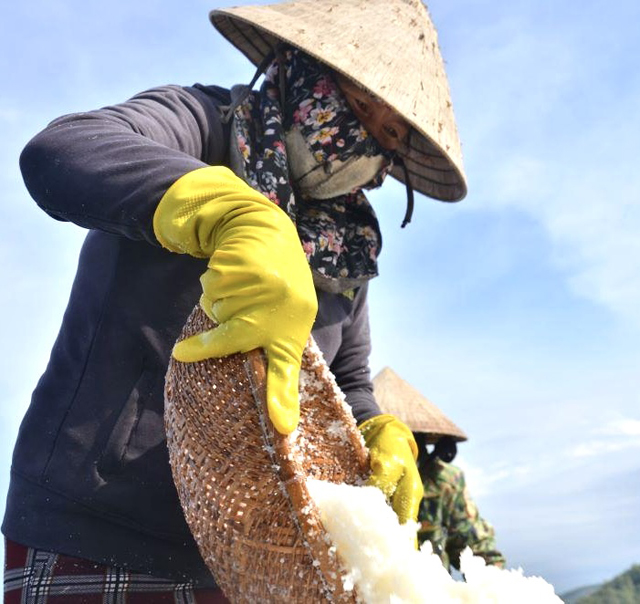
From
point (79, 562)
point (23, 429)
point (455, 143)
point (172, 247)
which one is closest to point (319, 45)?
point (455, 143)

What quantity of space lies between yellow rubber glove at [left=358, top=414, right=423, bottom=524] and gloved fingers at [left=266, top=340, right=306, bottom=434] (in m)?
0.63

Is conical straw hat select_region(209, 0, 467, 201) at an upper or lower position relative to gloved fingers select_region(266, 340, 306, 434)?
upper

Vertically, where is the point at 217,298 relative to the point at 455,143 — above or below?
below

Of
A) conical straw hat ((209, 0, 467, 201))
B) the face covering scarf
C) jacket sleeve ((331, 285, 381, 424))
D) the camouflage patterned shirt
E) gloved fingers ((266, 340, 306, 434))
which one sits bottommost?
the camouflage patterned shirt

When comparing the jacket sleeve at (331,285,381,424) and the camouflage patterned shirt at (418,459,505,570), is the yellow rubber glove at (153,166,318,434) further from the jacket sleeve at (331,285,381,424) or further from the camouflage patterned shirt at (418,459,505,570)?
the camouflage patterned shirt at (418,459,505,570)

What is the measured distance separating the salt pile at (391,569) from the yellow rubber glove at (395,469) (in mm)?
514

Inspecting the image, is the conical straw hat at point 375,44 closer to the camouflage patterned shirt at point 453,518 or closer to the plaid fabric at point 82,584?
the plaid fabric at point 82,584

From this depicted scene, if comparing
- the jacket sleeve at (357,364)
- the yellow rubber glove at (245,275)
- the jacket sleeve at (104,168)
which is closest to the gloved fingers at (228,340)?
the yellow rubber glove at (245,275)

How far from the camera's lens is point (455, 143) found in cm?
197

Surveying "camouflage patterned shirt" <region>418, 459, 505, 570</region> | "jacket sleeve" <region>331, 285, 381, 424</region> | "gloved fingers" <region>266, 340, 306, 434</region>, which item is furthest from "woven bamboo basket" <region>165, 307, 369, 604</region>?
"camouflage patterned shirt" <region>418, 459, 505, 570</region>

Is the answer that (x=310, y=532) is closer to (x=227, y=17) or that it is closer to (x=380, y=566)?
(x=380, y=566)

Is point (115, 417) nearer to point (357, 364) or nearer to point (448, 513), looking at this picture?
point (357, 364)

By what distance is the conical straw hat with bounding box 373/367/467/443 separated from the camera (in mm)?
5160

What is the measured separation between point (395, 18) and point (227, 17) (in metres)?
0.47
